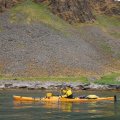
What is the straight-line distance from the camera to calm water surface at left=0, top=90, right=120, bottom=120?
34.3 m

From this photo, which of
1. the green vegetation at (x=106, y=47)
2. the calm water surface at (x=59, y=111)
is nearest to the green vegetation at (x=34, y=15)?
the green vegetation at (x=106, y=47)

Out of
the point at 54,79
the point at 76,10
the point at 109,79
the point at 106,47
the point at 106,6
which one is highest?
the point at 106,6

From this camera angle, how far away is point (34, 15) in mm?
97000

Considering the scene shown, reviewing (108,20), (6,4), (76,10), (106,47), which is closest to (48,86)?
(106,47)

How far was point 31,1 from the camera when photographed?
10494 centimetres

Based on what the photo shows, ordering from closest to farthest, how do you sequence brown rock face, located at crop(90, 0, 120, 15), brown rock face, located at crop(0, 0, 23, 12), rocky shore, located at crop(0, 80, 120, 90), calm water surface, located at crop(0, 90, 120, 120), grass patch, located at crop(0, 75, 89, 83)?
calm water surface, located at crop(0, 90, 120, 120)
rocky shore, located at crop(0, 80, 120, 90)
grass patch, located at crop(0, 75, 89, 83)
brown rock face, located at crop(0, 0, 23, 12)
brown rock face, located at crop(90, 0, 120, 15)

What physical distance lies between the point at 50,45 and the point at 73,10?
24.7m

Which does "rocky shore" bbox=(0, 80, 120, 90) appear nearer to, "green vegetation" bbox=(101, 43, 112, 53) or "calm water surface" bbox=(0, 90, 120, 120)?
"calm water surface" bbox=(0, 90, 120, 120)

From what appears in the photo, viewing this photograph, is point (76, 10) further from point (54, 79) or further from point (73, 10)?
point (54, 79)

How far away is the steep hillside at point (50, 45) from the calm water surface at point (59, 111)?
103 ft

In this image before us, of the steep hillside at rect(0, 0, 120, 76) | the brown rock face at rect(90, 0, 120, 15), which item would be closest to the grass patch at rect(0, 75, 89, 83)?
the steep hillside at rect(0, 0, 120, 76)

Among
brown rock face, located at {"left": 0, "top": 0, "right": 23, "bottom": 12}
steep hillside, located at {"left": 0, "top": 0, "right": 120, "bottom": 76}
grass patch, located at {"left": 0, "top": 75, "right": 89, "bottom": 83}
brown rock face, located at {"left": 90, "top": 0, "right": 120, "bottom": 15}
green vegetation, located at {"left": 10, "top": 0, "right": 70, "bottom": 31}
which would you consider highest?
brown rock face, located at {"left": 90, "top": 0, "right": 120, "bottom": 15}

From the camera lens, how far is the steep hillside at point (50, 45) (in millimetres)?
78625

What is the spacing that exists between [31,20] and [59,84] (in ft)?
96.1
